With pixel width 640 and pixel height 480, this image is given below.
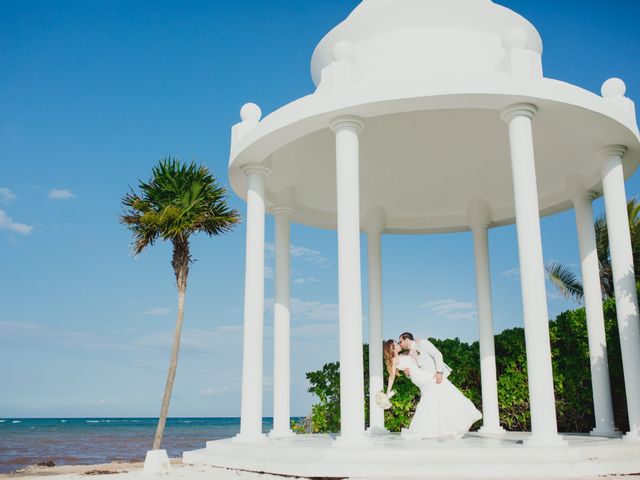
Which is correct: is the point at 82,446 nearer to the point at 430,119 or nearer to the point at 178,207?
the point at 178,207

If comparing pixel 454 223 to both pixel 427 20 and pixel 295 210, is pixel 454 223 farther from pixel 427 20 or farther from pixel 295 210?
pixel 427 20

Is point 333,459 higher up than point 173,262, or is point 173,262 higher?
point 173,262

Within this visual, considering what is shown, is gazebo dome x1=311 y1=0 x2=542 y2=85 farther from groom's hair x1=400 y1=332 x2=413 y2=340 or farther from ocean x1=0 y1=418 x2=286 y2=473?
ocean x1=0 y1=418 x2=286 y2=473

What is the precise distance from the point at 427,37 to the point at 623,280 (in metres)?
7.15

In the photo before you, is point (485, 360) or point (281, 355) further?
point (485, 360)

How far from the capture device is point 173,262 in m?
22.9

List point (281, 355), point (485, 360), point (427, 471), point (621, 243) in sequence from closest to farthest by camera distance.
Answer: point (427, 471) → point (621, 243) → point (281, 355) → point (485, 360)

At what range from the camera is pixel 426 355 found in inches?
602

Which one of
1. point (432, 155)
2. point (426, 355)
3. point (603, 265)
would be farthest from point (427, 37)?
point (603, 265)

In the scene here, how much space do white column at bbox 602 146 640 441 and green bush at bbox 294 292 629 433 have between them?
3.88 metres

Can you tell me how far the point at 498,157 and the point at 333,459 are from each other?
34.0 ft

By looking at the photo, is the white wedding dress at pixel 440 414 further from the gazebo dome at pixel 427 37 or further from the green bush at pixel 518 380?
the gazebo dome at pixel 427 37

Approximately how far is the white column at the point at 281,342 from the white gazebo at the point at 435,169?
4cm

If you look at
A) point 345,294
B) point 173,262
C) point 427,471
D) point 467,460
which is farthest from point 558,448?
point 173,262
